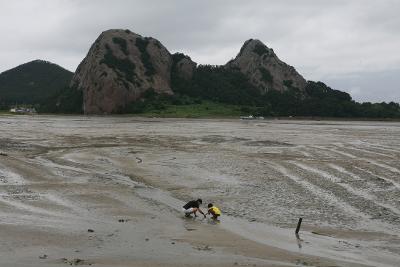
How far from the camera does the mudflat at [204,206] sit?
14500mm

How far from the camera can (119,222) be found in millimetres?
18938

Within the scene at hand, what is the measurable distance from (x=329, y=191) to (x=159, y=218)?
1040 cm

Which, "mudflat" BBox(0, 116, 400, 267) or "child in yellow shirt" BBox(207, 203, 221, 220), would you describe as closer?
"mudflat" BBox(0, 116, 400, 267)

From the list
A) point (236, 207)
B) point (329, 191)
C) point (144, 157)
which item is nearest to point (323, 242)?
point (236, 207)

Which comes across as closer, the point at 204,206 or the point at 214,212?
the point at 214,212

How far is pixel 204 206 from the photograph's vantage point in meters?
23.1

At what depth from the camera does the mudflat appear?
14500 millimetres

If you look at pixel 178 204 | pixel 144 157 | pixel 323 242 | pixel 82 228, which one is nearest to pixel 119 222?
pixel 82 228

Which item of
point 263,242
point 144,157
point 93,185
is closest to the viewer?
point 263,242

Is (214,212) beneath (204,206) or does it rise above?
above

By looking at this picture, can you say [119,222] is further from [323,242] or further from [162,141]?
[162,141]

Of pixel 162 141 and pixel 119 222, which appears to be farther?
pixel 162 141

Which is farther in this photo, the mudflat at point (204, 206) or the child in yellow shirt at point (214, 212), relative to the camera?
the child in yellow shirt at point (214, 212)

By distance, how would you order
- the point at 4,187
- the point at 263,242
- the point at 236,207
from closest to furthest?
the point at 263,242
the point at 236,207
the point at 4,187
